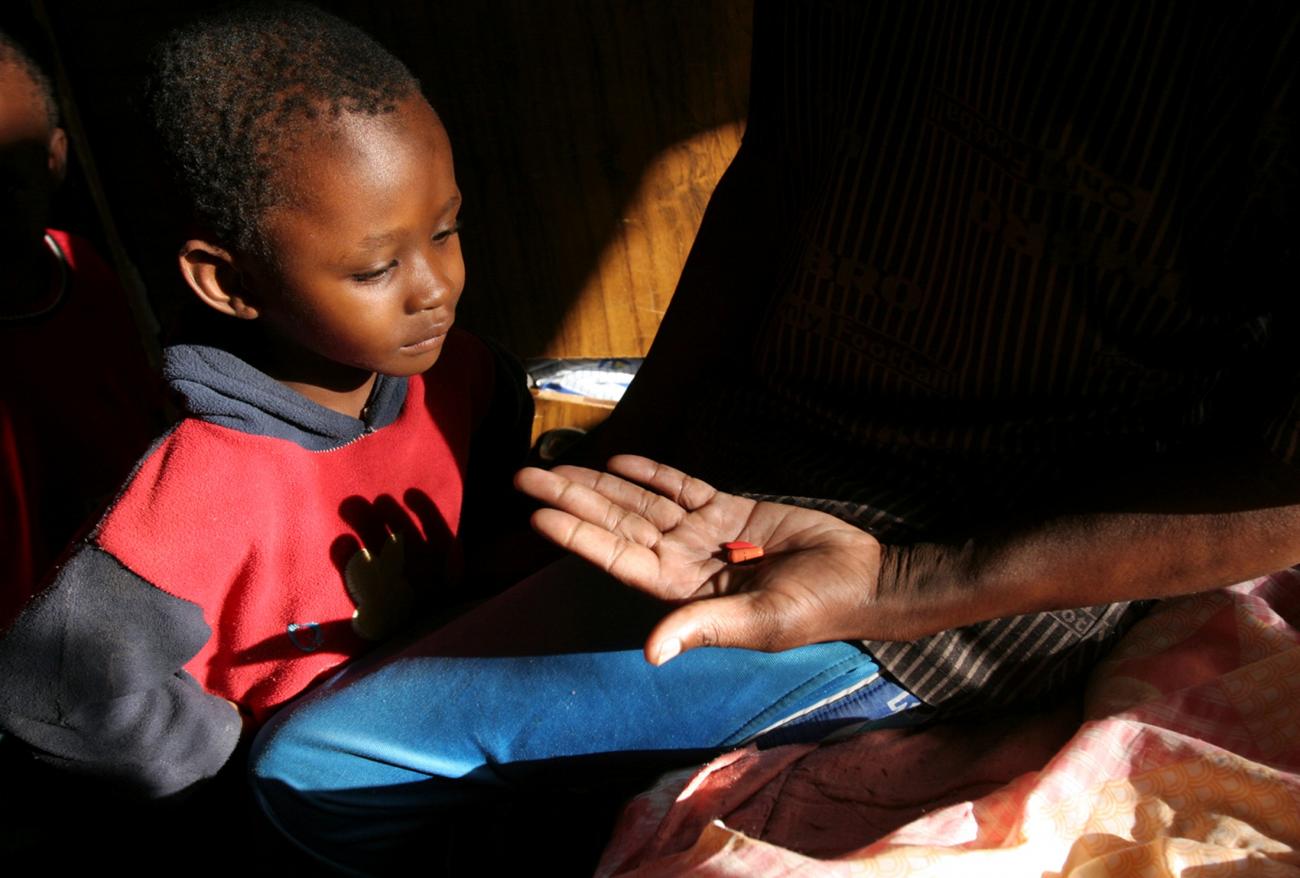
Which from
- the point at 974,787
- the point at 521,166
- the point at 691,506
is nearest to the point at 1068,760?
the point at 974,787

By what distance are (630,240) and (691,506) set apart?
1226 millimetres

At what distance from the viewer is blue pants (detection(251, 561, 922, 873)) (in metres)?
1.24

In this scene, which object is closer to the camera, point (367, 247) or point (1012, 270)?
point (1012, 270)

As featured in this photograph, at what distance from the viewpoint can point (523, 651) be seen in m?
1.30

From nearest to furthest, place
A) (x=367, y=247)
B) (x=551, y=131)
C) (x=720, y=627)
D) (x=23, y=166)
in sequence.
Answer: (x=720, y=627) < (x=367, y=247) < (x=23, y=166) < (x=551, y=131)

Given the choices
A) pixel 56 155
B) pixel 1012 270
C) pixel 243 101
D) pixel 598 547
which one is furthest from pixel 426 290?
pixel 56 155

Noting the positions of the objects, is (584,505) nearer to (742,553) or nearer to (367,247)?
(742,553)

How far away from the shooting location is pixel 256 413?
1323 millimetres

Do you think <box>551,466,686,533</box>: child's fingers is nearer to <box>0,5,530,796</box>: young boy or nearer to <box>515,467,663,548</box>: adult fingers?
<box>515,467,663,548</box>: adult fingers

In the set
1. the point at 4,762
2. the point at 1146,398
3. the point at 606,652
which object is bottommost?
the point at 4,762

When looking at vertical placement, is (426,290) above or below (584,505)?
above

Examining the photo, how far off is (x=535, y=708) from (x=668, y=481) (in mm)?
328

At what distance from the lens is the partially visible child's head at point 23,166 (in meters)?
1.83

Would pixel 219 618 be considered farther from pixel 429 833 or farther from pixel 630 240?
pixel 630 240
